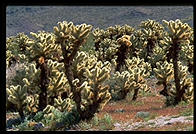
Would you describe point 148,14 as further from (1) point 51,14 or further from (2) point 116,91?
(2) point 116,91

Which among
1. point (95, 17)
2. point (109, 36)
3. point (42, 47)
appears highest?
point (95, 17)

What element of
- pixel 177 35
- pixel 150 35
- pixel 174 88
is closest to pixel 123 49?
pixel 150 35

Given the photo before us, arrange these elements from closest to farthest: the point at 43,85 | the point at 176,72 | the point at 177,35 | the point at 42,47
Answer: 1. the point at 42,47
2. the point at 43,85
3. the point at 177,35
4. the point at 176,72

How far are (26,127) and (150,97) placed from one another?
32.2ft

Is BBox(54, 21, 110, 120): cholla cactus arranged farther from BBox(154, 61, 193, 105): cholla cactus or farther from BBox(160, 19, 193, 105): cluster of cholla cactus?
BBox(154, 61, 193, 105): cholla cactus

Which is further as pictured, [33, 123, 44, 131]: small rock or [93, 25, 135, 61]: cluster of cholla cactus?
[93, 25, 135, 61]: cluster of cholla cactus

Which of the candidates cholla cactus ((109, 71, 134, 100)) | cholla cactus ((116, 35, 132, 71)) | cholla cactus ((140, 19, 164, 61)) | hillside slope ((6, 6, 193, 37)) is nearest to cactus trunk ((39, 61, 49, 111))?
cholla cactus ((109, 71, 134, 100))

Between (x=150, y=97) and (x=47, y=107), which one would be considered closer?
(x=47, y=107)

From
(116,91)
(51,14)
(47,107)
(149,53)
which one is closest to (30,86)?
(47,107)

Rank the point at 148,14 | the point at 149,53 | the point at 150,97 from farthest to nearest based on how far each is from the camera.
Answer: the point at 148,14 → the point at 149,53 → the point at 150,97

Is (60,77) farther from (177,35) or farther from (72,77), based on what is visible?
(177,35)

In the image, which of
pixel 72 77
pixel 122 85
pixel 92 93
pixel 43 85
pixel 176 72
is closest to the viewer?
pixel 92 93

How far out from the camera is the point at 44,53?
52.6ft

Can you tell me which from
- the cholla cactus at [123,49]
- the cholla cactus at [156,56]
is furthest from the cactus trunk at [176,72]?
the cholla cactus at [156,56]
